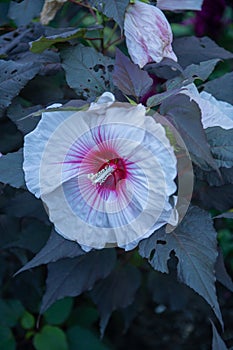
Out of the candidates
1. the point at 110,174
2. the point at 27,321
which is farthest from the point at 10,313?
the point at 110,174

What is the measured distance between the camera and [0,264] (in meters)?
1.37

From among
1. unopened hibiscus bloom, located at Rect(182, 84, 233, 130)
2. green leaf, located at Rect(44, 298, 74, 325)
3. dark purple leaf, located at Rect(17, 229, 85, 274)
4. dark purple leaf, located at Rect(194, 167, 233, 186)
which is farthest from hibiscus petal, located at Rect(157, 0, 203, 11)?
green leaf, located at Rect(44, 298, 74, 325)

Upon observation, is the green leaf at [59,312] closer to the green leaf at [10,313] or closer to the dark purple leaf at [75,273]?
the green leaf at [10,313]

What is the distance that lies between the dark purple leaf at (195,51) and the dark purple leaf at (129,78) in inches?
10.2

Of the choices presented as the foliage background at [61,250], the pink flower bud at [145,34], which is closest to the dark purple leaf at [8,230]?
the foliage background at [61,250]

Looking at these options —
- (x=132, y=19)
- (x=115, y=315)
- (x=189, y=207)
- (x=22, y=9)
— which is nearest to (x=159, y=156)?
(x=189, y=207)

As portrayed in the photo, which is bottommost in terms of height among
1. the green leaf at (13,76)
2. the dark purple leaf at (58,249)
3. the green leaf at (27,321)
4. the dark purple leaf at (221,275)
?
the green leaf at (27,321)

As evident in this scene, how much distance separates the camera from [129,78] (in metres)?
0.93

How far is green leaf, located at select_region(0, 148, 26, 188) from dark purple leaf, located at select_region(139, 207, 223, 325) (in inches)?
8.1

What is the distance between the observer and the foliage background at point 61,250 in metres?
1.00

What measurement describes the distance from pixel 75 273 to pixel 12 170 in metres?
0.33

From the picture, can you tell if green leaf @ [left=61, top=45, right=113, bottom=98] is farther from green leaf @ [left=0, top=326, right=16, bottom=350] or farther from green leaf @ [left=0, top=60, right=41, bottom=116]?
green leaf @ [left=0, top=326, right=16, bottom=350]

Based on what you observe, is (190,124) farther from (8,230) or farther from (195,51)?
(8,230)

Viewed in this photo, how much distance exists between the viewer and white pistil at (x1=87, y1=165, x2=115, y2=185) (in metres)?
0.87
